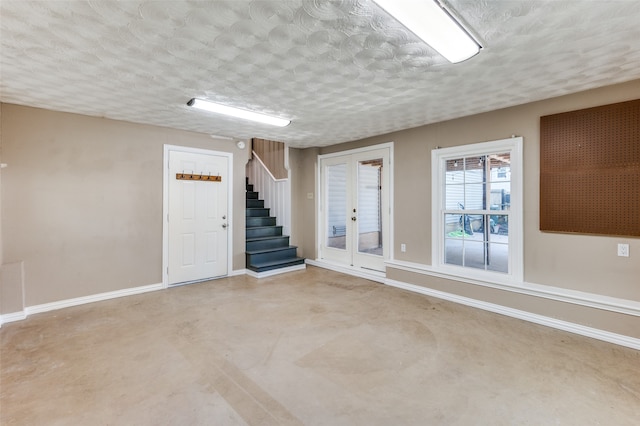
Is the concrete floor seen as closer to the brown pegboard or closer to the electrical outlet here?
the electrical outlet

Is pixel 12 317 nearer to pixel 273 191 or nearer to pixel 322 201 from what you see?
pixel 273 191

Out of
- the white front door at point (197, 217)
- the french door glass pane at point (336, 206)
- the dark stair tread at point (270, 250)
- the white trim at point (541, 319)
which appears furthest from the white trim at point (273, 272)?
the white trim at point (541, 319)

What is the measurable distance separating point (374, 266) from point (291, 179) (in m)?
2.50

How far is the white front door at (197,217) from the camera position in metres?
4.49

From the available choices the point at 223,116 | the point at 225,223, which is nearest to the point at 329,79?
the point at 223,116

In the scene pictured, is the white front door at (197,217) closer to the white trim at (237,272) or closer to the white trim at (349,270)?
the white trim at (237,272)

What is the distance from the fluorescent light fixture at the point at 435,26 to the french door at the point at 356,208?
268 centimetres

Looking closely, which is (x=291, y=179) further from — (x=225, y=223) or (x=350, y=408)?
(x=350, y=408)

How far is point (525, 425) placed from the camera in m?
1.71

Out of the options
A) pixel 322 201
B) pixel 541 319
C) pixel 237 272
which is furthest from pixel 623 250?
pixel 237 272

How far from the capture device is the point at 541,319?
315cm

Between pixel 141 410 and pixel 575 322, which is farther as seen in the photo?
pixel 575 322

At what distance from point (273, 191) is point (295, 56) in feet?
14.5

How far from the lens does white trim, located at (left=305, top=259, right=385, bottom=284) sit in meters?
4.86
